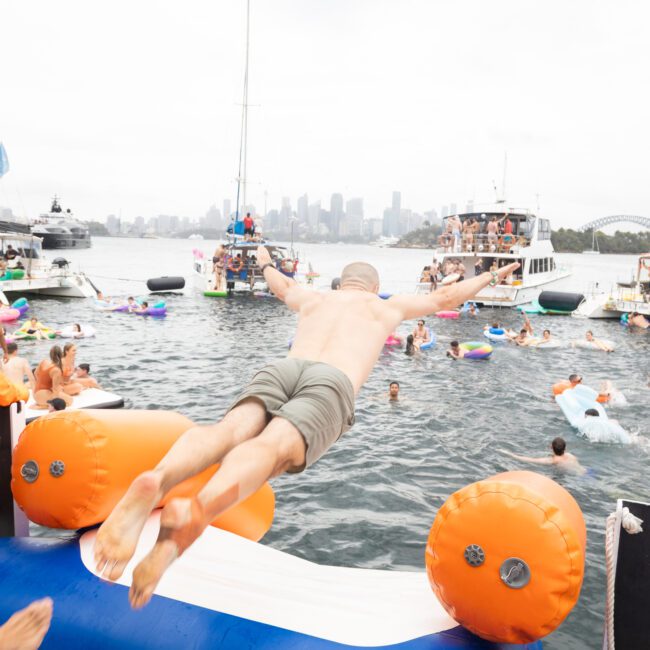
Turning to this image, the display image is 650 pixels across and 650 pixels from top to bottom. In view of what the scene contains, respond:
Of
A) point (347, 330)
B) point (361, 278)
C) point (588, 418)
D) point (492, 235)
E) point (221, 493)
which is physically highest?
point (492, 235)

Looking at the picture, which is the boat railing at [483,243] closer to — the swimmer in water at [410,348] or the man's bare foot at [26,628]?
the swimmer in water at [410,348]

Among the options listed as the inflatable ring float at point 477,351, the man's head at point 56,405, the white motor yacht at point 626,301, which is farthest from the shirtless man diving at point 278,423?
the white motor yacht at point 626,301

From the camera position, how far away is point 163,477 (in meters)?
2.48

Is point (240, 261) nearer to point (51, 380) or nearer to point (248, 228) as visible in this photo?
point (248, 228)

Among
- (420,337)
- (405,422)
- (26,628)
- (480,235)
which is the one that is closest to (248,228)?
(480,235)

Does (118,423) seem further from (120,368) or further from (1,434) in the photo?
(120,368)

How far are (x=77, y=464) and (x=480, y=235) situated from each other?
30.8 m

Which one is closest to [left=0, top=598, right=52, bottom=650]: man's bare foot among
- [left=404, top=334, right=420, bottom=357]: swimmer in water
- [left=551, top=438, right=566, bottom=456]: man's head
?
[left=551, top=438, right=566, bottom=456]: man's head

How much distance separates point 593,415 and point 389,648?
9.35 meters

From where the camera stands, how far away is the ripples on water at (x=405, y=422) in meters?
7.27

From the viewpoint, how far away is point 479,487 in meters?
2.76

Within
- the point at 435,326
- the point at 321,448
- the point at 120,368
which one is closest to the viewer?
the point at 321,448

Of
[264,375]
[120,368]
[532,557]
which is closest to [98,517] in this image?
[264,375]

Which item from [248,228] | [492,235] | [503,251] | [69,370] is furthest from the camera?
[248,228]
